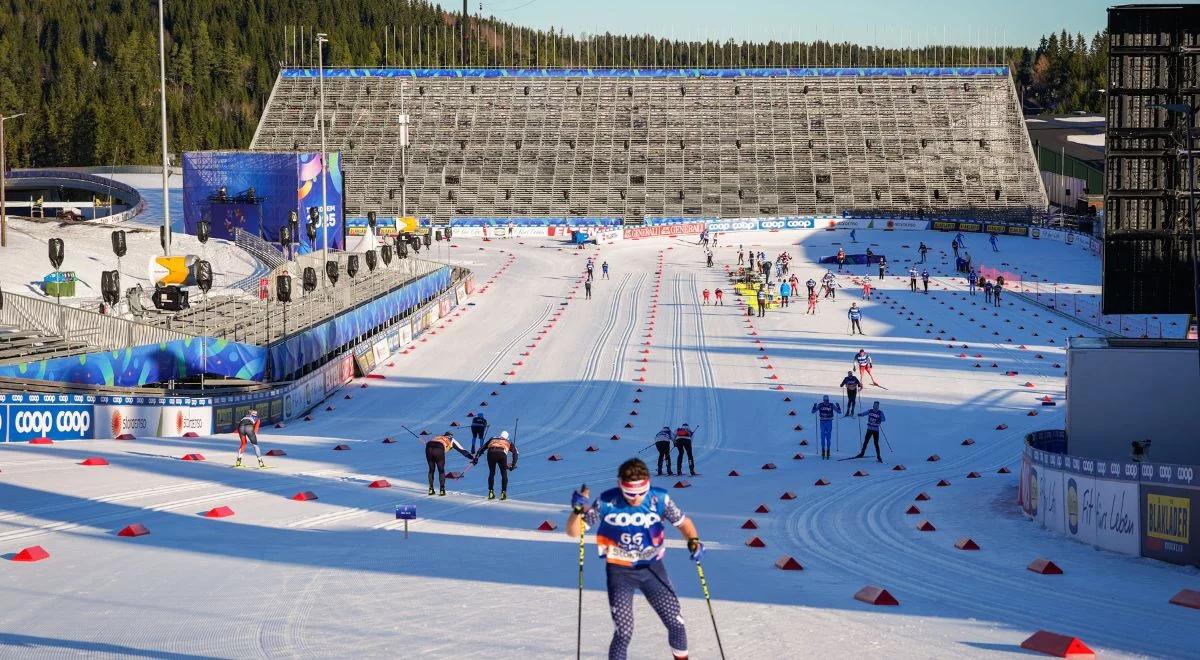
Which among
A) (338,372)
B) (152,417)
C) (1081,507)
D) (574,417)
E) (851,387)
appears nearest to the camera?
(1081,507)

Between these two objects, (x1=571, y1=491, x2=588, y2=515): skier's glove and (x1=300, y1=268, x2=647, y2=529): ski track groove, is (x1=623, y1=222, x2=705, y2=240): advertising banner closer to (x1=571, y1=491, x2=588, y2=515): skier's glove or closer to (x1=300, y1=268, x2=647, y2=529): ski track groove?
(x1=300, y1=268, x2=647, y2=529): ski track groove

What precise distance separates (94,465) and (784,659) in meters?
16.0

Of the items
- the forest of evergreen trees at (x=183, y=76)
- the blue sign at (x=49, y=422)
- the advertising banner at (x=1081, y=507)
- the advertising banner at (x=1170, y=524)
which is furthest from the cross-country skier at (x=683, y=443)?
the forest of evergreen trees at (x=183, y=76)

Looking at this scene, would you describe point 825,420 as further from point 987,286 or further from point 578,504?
point 987,286

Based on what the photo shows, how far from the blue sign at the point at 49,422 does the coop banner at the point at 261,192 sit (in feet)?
105

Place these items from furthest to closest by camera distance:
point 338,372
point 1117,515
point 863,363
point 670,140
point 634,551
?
point 670,140
point 338,372
point 863,363
point 1117,515
point 634,551

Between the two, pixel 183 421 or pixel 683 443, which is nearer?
pixel 683 443

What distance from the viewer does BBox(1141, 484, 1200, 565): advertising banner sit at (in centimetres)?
1568

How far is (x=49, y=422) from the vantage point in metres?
27.2

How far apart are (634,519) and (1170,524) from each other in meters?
9.28

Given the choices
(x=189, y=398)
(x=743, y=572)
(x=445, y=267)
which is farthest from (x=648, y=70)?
(x=743, y=572)

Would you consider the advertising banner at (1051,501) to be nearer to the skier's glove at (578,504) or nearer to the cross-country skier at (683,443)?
the cross-country skier at (683,443)

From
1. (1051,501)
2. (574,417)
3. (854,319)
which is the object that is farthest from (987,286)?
(1051,501)

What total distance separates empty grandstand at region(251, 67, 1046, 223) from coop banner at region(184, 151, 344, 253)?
36107 millimetres
